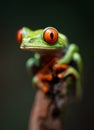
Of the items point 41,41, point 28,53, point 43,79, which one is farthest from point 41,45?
point 28,53

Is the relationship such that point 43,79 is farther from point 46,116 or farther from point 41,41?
point 41,41

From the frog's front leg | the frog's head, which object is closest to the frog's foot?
the frog's front leg

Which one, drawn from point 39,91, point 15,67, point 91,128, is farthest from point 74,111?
point 39,91

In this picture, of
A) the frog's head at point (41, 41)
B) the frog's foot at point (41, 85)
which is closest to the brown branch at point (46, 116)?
the frog's foot at point (41, 85)

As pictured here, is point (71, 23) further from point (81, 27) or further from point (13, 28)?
point (13, 28)

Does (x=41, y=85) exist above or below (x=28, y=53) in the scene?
Answer: below

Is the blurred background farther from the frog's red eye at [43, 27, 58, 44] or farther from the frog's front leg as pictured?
the frog's red eye at [43, 27, 58, 44]

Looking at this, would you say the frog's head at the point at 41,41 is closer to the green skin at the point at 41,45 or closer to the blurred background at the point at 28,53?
the green skin at the point at 41,45
